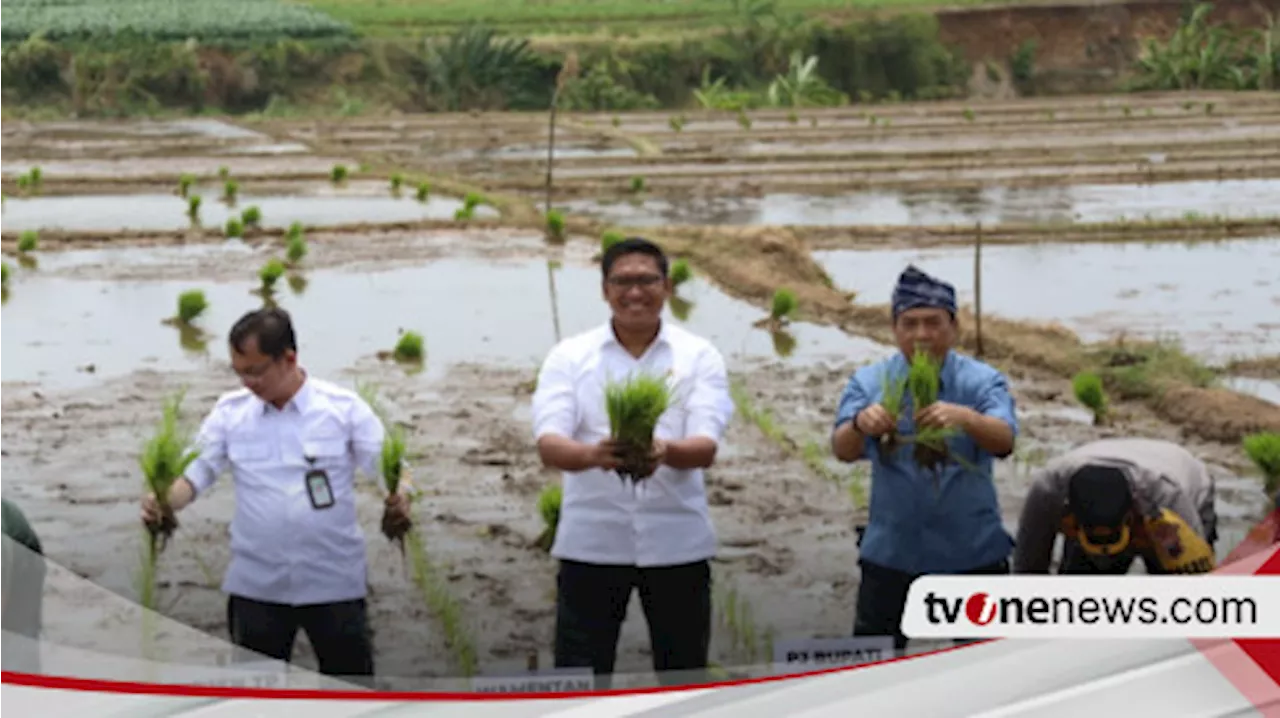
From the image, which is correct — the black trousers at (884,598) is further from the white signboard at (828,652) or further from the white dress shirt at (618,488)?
the white dress shirt at (618,488)

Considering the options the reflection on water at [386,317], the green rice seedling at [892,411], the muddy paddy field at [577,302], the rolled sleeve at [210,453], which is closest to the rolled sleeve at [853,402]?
the green rice seedling at [892,411]

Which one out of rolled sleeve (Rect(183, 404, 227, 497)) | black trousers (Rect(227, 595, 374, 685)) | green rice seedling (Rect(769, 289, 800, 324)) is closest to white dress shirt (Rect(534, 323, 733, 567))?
black trousers (Rect(227, 595, 374, 685))

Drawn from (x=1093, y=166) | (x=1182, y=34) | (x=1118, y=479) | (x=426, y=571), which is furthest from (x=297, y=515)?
(x=1093, y=166)

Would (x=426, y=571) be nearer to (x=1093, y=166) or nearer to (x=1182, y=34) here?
(x=1182, y=34)

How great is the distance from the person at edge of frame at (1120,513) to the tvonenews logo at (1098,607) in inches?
2.1

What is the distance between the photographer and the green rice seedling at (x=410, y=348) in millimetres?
6426

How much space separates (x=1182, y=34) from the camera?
2266 millimetres

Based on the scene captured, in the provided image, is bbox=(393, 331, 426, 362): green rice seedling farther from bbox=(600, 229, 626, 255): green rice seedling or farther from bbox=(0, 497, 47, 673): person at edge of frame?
bbox=(0, 497, 47, 673): person at edge of frame

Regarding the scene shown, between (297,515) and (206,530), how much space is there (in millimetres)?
678

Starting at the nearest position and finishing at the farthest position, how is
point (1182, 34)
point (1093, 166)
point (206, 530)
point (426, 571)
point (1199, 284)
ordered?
point (1182, 34), point (426, 571), point (206, 530), point (1199, 284), point (1093, 166)

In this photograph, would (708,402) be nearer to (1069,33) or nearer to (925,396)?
(925,396)

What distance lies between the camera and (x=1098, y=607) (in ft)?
7.02

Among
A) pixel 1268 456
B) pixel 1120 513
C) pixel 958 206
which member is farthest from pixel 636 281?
pixel 958 206

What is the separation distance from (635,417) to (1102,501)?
612mm
